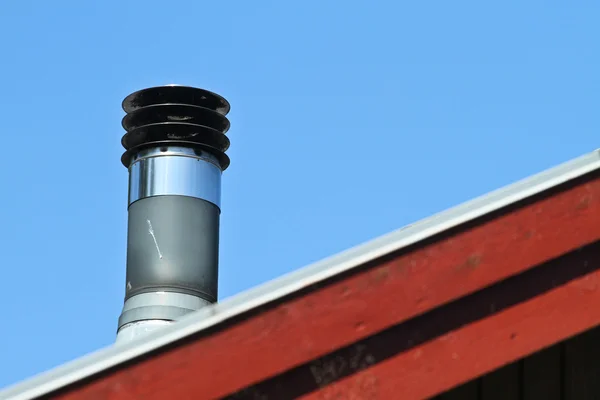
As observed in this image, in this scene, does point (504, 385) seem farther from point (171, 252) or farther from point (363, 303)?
point (171, 252)

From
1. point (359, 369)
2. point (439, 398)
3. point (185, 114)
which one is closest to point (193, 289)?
point (185, 114)

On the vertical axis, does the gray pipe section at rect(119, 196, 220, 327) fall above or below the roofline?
above

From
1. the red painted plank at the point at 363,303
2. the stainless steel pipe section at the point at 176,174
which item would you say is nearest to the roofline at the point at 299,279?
the red painted plank at the point at 363,303

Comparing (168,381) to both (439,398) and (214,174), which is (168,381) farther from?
(214,174)

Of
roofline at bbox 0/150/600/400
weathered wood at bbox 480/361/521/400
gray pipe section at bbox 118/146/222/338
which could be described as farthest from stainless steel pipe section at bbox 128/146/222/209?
roofline at bbox 0/150/600/400

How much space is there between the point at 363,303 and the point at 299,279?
0.57 feet

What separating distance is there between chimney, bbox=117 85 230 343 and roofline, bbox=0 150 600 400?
517cm

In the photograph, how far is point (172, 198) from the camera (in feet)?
27.9

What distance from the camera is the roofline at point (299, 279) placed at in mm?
2738

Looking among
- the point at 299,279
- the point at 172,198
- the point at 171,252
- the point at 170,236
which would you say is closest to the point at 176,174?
the point at 172,198

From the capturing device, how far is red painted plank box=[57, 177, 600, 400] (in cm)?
277

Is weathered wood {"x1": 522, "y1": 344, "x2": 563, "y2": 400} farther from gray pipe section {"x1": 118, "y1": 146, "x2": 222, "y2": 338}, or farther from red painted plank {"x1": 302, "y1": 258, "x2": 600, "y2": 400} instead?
gray pipe section {"x1": 118, "y1": 146, "x2": 222, "y2": 338}

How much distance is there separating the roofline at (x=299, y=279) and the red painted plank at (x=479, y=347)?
277 mm

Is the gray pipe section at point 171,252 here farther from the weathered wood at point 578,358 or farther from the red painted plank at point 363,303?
the red painted plank at point 363,303
